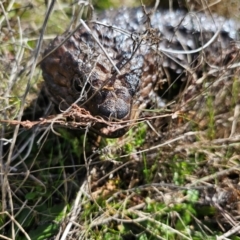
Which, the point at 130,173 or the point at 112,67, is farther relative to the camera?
the point at 130,173

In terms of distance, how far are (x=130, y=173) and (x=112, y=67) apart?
1.99 feet

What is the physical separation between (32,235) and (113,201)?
457 mm

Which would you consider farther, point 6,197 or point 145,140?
point 145,140

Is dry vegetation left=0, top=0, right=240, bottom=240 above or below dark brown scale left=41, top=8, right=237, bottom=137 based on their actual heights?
below

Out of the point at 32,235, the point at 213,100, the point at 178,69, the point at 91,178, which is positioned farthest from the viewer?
the point at 178,69

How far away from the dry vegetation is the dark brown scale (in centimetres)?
14

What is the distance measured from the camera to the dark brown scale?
9.94 feet

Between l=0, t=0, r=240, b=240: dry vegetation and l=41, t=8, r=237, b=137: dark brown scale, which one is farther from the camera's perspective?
l=0, t=0, r=240, b=240: dry vegetation

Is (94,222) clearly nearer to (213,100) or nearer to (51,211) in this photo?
(51,211)

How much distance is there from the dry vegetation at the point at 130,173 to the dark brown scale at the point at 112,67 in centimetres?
14

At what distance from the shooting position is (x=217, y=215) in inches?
126

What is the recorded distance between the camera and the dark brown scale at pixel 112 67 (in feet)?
9.94

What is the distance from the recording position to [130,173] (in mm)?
3430

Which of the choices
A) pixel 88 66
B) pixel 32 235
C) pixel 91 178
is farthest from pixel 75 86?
pixel 32 235
